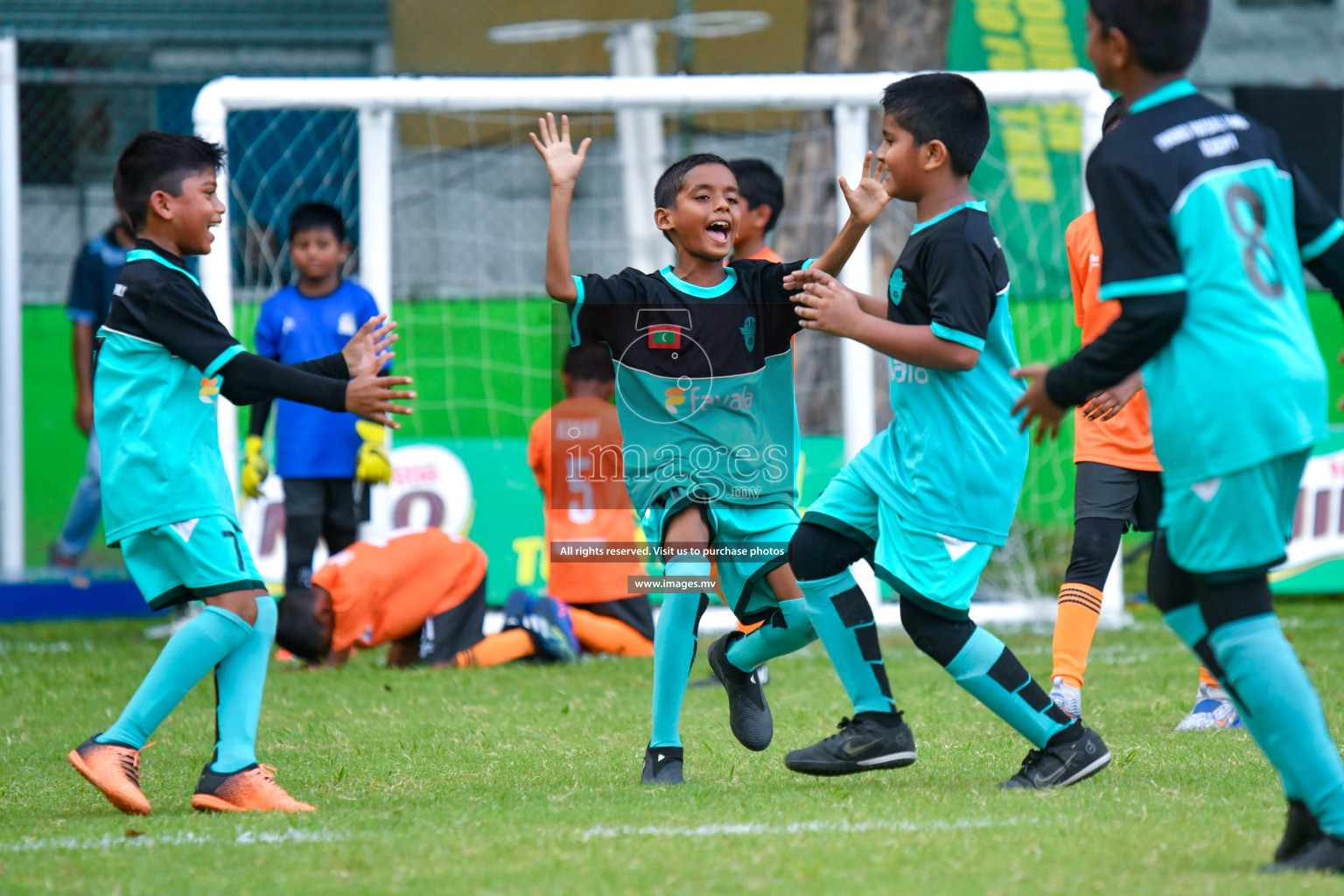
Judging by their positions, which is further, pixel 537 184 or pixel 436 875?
pixel 537 184

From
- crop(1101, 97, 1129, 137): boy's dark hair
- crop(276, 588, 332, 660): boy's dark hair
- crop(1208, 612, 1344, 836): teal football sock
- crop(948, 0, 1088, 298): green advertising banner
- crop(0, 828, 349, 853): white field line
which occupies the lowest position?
crop(276, 588, 332, 660): boy's dark hair

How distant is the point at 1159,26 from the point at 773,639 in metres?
1.91

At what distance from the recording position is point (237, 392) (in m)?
3.72

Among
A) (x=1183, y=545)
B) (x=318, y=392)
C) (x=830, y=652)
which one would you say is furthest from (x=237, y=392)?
(x=1183, y=545)

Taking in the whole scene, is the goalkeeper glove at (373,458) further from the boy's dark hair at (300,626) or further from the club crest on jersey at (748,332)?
the club crest on jersey at (748,332)

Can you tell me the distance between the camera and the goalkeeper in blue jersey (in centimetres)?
671

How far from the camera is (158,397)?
12.2 feet

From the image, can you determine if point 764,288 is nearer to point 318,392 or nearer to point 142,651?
point 318,392

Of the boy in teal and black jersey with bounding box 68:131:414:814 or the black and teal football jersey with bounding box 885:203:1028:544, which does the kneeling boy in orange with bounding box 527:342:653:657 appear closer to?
the boy in teal and black jersey with bounding box 68:131:414:814

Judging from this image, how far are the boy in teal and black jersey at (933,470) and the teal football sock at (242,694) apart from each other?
1.39 m

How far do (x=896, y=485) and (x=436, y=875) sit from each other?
4.92ft

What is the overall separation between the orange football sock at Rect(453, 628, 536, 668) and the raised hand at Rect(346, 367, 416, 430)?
10.4 feet

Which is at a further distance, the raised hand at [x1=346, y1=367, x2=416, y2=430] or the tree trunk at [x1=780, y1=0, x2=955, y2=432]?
the tree trunk at [x1=780, y1=0, x2=955, y2=432]

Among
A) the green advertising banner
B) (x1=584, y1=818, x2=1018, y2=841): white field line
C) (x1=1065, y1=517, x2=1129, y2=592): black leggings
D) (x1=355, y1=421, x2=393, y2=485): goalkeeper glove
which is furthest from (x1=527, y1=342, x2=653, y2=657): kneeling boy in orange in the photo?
the green advertising banner
